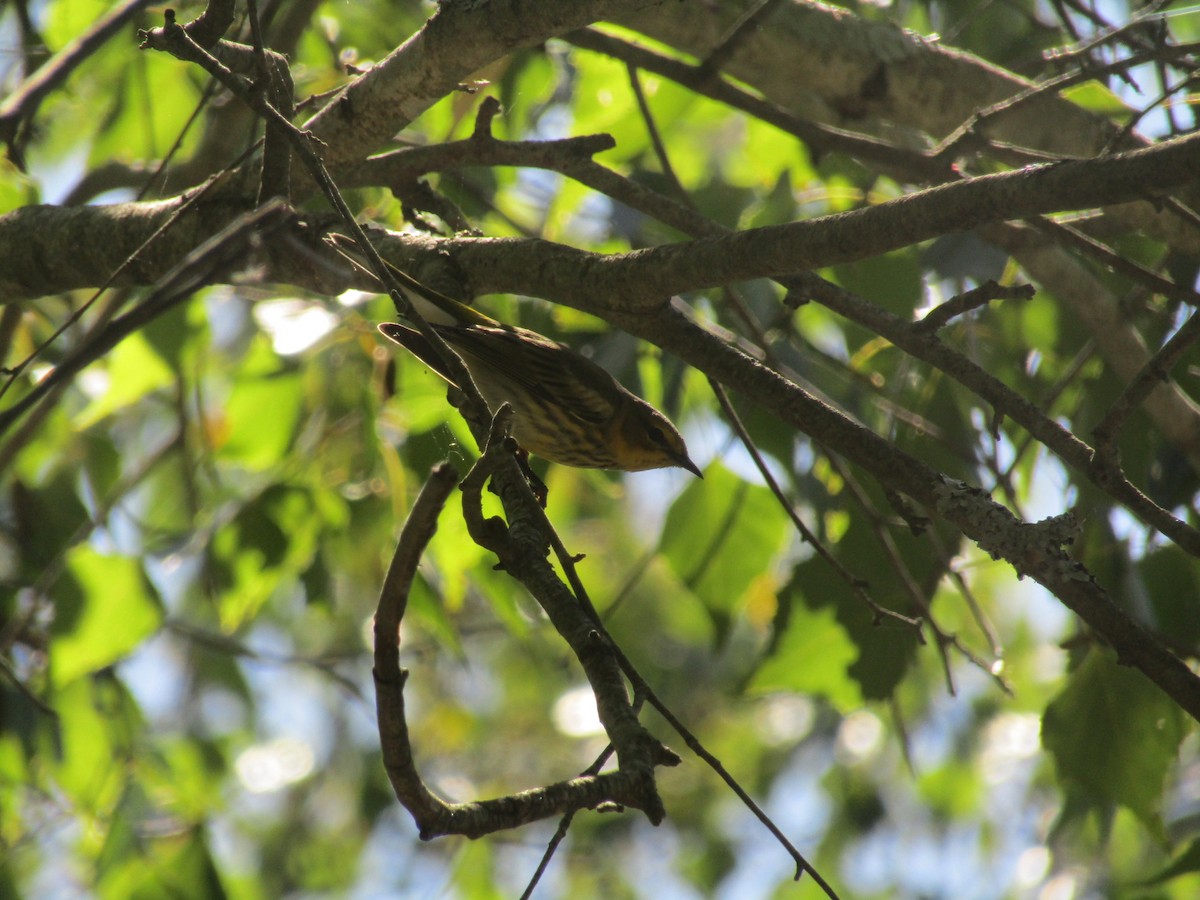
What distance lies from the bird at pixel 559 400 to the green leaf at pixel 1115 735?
151 cm

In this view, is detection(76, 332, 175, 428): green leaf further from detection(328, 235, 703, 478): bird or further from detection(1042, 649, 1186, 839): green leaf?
detection(1042, 649, 1186, 839): green leaf

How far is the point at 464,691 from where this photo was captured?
966 centimetres

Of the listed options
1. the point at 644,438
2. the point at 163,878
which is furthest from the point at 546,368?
the point at 163,878

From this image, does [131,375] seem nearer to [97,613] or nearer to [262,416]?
[262,416]

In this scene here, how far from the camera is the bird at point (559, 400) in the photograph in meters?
3.21

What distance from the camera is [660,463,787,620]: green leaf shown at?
333 centimetres

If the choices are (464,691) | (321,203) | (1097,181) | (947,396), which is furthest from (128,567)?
(464,691)

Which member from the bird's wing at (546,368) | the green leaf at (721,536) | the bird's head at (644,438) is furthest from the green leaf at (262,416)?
the green leaf at (721,536)

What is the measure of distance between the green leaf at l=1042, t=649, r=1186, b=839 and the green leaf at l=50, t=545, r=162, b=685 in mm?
2839

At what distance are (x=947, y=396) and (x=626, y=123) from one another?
5.41 ft

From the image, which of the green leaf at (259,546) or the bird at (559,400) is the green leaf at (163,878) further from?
the bird at (559,400)

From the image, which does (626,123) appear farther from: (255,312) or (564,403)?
(255,312)

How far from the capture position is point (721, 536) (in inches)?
133

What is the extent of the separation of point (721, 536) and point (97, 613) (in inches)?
81.5
